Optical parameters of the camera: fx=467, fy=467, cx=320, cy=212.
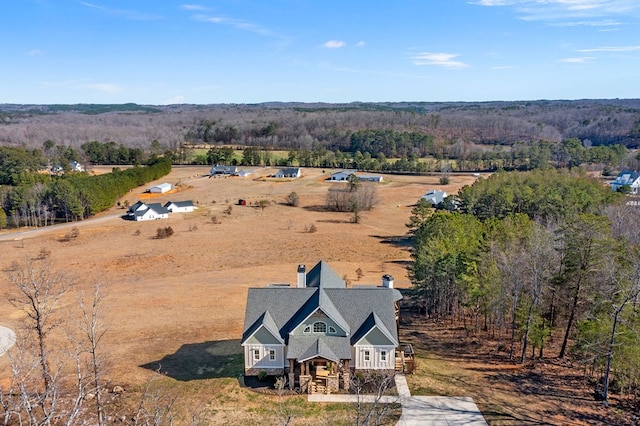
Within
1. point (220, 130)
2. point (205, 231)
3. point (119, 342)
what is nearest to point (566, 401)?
point (119, 342)

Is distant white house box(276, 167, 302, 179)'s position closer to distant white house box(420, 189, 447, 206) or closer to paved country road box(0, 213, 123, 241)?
distant white house box(420, 189, 447, 206)

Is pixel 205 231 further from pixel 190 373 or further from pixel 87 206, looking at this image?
pixel 190 373

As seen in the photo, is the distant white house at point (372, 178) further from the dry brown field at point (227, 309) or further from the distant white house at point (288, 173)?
the dry brown field at point (227, 309)

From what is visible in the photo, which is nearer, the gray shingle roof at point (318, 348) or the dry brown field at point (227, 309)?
the dry brown field at point (227, 309)

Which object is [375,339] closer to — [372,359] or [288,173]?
[372,359]

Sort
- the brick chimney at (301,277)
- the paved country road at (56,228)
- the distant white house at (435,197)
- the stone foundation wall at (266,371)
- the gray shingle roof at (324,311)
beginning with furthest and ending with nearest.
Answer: the distant white house at (435,197)
the paved country road at (56,228)
the brick chimney at (301,277)
the stone foundation wall at (266,371)
the gray shingle roof at (324,311)

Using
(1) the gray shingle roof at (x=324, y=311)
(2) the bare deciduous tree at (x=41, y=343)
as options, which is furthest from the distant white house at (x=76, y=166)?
(1) the gray shingle roof at (x=324, y=311)
